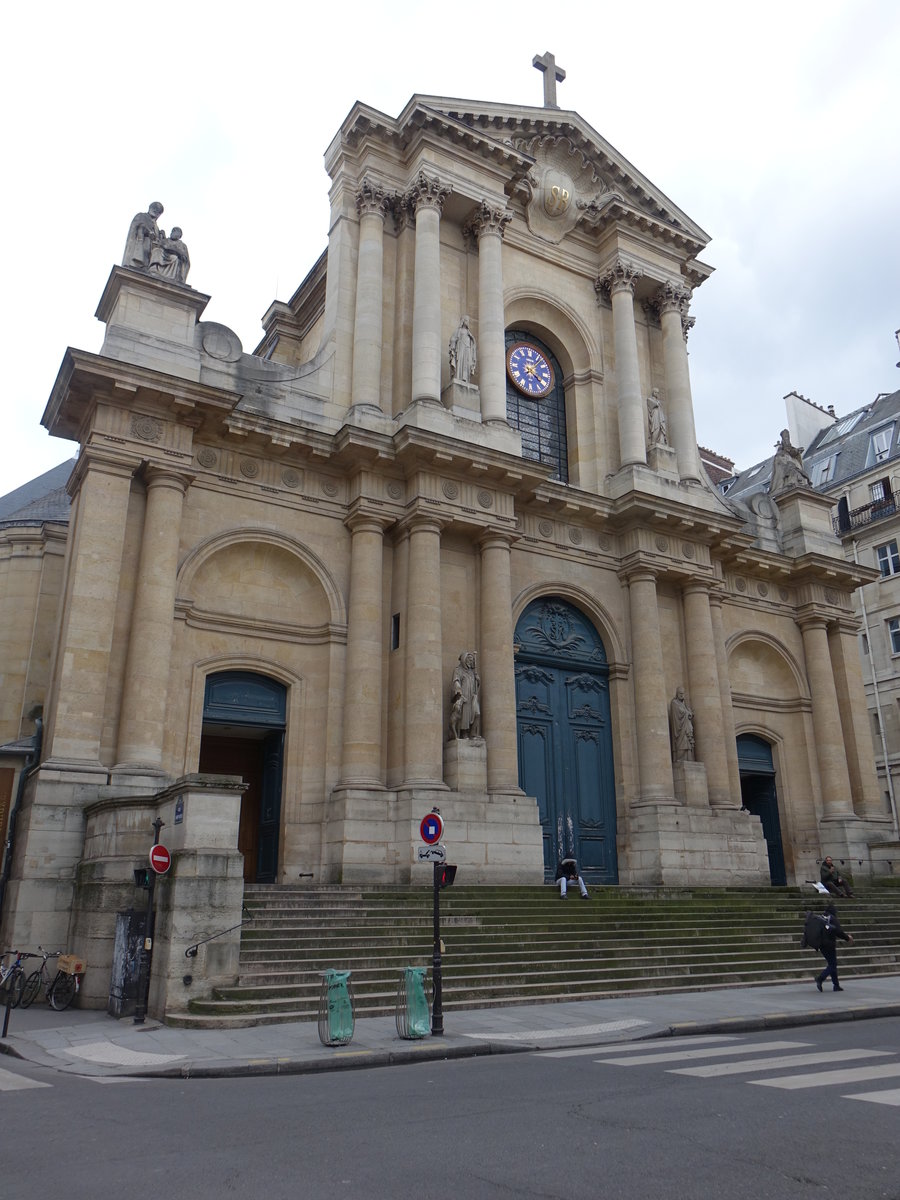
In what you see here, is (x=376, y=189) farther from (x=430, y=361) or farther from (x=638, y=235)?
(x=638, y=235)

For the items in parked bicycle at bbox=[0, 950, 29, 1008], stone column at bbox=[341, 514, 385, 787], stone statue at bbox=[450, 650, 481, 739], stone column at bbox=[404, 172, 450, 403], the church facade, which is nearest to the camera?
parked bicycle at bbox=[0, 950, 29, 1008]

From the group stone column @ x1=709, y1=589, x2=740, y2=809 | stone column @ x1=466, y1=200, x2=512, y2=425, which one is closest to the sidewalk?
stone column @ x1=709, y1=589, x2=740, y2=809

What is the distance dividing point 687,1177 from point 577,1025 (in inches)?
266

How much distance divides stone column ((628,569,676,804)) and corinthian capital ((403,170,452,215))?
1132cm

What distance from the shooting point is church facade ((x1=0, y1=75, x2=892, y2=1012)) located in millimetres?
18766

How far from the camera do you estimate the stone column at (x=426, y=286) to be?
23797 millimetres

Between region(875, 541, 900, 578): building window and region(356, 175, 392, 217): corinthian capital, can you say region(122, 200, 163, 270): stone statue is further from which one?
region(875, 541, 900, 578): building window

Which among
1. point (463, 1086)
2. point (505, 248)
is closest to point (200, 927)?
point (463, 1086)

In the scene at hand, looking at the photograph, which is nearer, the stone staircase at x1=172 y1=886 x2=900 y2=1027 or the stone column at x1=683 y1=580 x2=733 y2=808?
the stone staircase at x1=172 y1=886 x2=900 y2=1027

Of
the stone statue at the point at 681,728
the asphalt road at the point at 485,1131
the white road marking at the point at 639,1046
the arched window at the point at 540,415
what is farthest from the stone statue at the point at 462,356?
the asphalt road at the point at 485,1131

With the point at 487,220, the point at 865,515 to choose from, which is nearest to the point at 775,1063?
the point at 487,220

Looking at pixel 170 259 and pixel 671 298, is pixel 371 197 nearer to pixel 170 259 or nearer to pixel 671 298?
pixel 170 259

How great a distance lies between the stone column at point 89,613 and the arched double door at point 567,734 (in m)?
10.3

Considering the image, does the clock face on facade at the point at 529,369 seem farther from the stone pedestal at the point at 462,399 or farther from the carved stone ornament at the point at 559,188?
the stone pedestal at the point at 462,399
